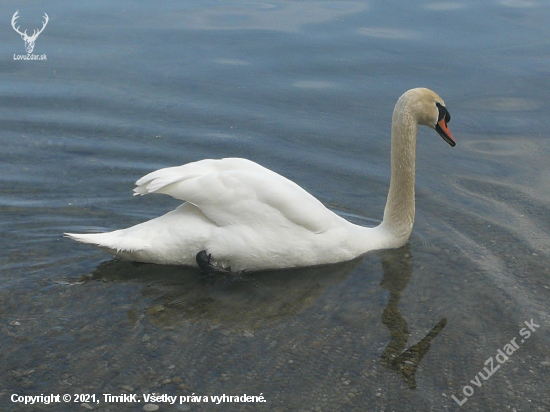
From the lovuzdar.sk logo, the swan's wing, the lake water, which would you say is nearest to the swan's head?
the lake water

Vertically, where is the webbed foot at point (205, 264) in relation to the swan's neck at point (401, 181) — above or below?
below

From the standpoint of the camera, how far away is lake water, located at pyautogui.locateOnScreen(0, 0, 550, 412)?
486cm

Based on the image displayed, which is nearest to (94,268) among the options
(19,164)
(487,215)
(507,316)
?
(19,164)

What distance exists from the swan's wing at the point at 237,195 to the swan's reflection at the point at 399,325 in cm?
81

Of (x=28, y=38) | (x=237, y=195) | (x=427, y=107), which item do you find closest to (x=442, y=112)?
(x=427, y=107)

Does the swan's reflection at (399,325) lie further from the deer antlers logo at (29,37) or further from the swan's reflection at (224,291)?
the deer antlers logo at (29,37)

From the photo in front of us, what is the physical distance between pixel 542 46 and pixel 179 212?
26.1 ft

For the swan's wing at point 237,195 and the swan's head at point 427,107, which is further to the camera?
the swan's head at point 427,107

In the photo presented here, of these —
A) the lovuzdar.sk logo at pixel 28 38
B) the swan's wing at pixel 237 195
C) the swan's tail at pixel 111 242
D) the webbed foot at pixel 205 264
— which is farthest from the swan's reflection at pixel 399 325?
the lovuzdar.sk logo at pixel 28 38

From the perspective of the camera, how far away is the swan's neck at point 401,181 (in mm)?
6648

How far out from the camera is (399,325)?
5.55 m

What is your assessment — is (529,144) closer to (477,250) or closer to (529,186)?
(529,186)

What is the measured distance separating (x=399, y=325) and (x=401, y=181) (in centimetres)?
159

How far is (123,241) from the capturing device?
5805 millimetres
